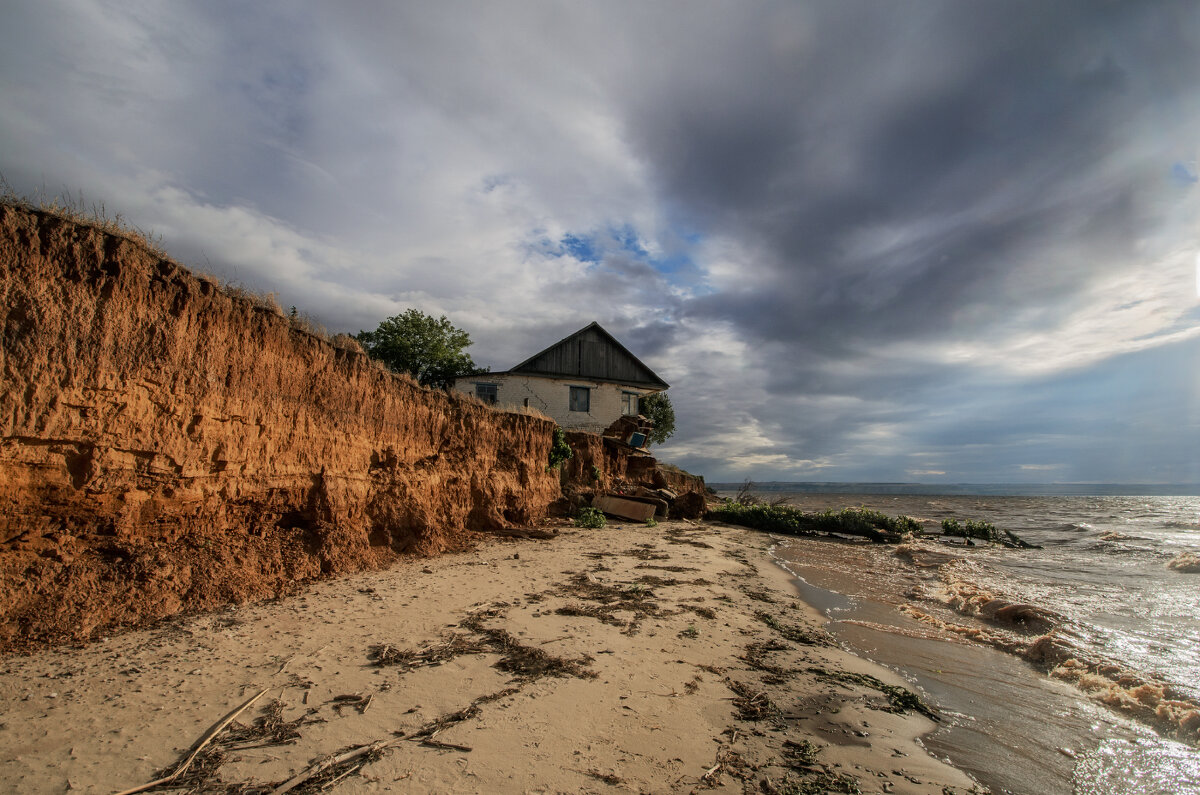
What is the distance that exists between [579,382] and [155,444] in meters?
23.2

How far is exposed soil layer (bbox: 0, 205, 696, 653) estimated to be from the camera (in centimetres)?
500

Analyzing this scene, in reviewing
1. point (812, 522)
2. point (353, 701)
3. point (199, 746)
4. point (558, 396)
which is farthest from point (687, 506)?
point (199, 746)

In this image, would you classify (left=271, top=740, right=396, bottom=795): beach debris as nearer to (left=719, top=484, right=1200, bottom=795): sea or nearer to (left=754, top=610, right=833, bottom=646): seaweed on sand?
(left=719, top=484, right=1200, bottom=795): sea

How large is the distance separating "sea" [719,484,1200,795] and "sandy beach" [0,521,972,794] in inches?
30.8

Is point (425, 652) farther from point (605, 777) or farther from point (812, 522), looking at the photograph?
point (812, 522)

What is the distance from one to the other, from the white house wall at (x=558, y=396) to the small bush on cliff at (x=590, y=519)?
9.87 m

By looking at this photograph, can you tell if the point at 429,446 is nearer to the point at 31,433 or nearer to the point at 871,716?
the point at 31,433

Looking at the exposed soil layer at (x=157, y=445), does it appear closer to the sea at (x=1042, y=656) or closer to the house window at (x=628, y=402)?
the sea at (x=1042, y=656)

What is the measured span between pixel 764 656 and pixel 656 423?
31.4m

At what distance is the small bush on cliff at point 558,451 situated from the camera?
668 inches

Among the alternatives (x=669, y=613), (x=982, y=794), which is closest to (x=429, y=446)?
(x=669, y=613)

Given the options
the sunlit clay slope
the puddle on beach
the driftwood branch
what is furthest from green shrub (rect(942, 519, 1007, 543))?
the driftwood branch

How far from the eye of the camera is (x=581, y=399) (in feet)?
94.9

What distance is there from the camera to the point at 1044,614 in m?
8.83
